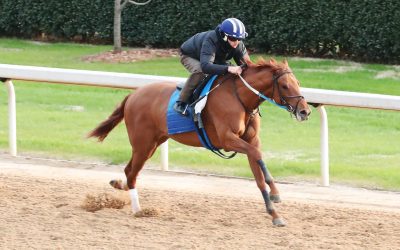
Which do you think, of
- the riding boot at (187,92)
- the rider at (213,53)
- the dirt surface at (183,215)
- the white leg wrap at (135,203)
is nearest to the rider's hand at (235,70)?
the rider at (213,53)

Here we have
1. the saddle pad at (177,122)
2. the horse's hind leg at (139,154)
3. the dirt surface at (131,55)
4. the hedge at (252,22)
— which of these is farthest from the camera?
the dirt surface at (131,55)

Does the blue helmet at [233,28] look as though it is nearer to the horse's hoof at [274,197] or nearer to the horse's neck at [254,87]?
the horse's neck at [254,87]

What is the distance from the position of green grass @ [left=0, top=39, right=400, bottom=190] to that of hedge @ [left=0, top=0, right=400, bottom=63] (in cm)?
79

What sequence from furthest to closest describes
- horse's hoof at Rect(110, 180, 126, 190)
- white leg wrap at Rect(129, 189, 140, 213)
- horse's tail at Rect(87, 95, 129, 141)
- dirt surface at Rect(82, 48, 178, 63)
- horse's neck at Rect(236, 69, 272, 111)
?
dirt surface at Rect(82, 48, 178, 63) < horse's tail at Rect(87, 95, 129, 141) < horse's hoof at Rect(110, 180, 126, 190) < white leg wrap at Rect(129, 189, 140, 213) < horse's neck at Rect(236, 69, 272, 111)

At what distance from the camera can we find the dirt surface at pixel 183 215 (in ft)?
25.9

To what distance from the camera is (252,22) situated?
19.8 metres

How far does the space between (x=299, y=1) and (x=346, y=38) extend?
3.58 feet

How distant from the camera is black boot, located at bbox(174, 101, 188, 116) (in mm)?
8781

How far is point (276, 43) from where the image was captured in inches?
770

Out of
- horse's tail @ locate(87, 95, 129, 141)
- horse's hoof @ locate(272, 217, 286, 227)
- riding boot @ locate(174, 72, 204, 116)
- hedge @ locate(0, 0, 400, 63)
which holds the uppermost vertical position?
riding boot @ locate(174, 72, 204, 116)

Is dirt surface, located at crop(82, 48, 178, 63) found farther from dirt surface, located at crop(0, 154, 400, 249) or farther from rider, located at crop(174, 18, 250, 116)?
rider, located at crop(174, 18, 250, 116)

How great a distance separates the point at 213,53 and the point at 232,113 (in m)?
0.51

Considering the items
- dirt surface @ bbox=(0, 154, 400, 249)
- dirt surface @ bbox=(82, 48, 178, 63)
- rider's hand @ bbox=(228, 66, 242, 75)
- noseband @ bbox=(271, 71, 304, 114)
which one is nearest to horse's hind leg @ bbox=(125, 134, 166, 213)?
dirt surface @ bbox=(0, 154, 400, 249)

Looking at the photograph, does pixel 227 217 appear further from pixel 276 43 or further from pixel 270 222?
pixel 276 43
